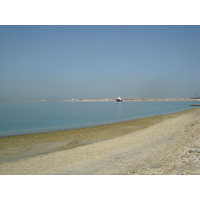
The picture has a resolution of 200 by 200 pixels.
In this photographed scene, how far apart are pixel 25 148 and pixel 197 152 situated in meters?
10.2

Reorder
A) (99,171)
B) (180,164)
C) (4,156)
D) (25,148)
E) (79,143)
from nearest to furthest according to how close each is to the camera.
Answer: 1. (180,164)
2. (99,171)
3. (4,156)
4. (25,148)
5. (79,143)

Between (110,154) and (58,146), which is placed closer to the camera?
(110,154)

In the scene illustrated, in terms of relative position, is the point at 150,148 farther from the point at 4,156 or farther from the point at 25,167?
the point at 4,156

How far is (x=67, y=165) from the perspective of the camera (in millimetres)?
7734

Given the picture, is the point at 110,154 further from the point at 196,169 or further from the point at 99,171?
the point at 196,169

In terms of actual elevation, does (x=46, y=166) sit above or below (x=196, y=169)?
below

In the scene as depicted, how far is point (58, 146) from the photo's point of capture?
1327cm

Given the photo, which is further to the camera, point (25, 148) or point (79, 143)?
point (79, 143)

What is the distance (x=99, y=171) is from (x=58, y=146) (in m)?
7.24

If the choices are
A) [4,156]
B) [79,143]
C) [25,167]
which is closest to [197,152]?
[25,167]

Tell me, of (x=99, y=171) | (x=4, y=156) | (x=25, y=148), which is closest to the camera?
(x=99, y=171)
